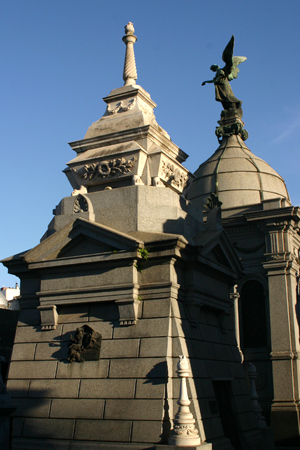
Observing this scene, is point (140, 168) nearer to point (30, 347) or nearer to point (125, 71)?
point (125, 71)

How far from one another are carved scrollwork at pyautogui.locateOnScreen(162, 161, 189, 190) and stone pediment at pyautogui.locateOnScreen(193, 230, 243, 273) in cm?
174

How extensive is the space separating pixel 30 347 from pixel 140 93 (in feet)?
24.2

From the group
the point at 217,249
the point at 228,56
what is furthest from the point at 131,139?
the point at 228,56

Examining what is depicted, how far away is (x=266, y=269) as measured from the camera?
24.6 meters

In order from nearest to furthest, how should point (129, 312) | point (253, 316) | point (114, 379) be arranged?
point (114, 379)
point (129, 312)
point (253, 316)

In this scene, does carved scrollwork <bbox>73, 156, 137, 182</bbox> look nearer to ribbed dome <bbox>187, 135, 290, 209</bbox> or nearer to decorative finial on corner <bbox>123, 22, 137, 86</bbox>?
decorative finial on corner <bbox>123, 22, 137, 86</bbox>

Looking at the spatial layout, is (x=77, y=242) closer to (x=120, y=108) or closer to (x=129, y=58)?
(x=120, y=108)

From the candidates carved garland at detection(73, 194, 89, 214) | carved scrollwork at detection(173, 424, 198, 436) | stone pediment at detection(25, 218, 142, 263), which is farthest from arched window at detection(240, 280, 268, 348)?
carved scrollwork at detection(173, 424, 198, 436)

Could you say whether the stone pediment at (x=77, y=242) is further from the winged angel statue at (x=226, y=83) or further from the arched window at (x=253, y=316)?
the winged angel statue at (x=226, y=83)

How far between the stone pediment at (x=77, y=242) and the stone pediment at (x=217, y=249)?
6.47 feet

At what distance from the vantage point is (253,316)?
82.3 feet

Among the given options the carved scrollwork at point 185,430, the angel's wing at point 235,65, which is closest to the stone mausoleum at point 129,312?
the carved scrollwork at point 185,430

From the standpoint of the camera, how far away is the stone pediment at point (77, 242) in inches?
466

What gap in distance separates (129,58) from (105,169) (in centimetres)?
397
